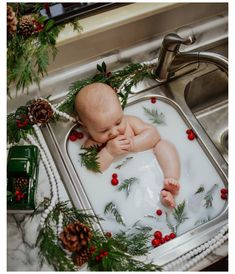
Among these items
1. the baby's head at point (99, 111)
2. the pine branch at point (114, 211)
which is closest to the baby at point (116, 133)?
the baby's head at point (99, 111)

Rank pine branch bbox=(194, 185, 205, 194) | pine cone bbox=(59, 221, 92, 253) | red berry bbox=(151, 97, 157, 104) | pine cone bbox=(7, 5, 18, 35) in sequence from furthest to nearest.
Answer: red berry bbox=(151, 97, 157, 104)
pine branch bbox=(194, 185, 205, 194)
pine cone bbox=(7, 5, 18, 35)
pine cone bbox=(59, 221, 92, 253)

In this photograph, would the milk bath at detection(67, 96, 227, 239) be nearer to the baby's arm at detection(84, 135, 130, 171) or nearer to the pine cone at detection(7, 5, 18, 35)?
the baby's arm at detection(84, 135, 130, 171)

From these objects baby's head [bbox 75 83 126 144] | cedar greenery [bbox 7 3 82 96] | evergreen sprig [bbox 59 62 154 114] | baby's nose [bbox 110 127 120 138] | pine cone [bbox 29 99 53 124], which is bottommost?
baby's nose [bbox 110 127 120 138]

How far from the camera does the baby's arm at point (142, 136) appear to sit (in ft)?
3.45

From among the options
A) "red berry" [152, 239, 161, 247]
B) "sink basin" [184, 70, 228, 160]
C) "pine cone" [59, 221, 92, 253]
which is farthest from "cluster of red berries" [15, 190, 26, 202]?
"sink basin" [184, 70, 228, 160]

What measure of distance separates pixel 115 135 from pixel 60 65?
28 cm

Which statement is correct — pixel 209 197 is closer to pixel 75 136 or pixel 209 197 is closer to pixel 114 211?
pixel 114 211

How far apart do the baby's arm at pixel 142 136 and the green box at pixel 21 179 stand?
29 cm

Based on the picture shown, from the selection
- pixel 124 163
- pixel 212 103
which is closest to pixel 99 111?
pixel 124 163

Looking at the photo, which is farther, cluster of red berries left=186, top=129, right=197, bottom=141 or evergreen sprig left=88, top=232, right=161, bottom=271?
cluster of red berries left=186, top=129, right=197, bottom=141

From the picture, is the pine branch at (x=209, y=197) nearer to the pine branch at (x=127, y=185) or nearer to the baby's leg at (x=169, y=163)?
the baby's leg at (x=169, y=163)

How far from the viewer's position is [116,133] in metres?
1.01

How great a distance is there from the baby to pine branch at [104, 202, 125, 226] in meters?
0.10

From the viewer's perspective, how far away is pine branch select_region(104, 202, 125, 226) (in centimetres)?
98
